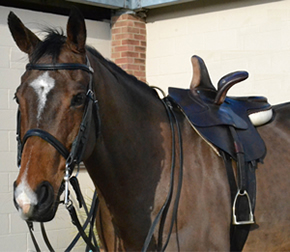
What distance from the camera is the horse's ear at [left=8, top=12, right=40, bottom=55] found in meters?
2.62

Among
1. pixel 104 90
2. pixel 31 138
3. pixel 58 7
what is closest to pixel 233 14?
pixel 58 7

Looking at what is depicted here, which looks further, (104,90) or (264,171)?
(264,171)

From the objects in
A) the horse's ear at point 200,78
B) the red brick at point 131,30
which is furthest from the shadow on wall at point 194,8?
the horse's ear at point 200,78

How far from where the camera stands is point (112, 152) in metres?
2.64

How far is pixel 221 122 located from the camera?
2939 mm

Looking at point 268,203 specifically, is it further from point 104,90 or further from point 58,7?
point 58,7

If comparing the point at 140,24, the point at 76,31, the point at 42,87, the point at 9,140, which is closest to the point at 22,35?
the point at 76,31

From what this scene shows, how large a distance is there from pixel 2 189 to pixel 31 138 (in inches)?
126

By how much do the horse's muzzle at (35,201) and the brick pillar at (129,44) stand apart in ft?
13.6

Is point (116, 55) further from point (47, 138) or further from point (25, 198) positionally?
point (25, 198)

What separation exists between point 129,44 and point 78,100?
400cm

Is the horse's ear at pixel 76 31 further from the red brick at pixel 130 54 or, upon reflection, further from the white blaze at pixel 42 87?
the red brick at pixel 130 54

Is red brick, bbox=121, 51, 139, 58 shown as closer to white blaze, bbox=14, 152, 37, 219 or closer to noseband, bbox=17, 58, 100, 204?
noseband, bbox=17, 58, 100, 204

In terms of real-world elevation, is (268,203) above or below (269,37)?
below
